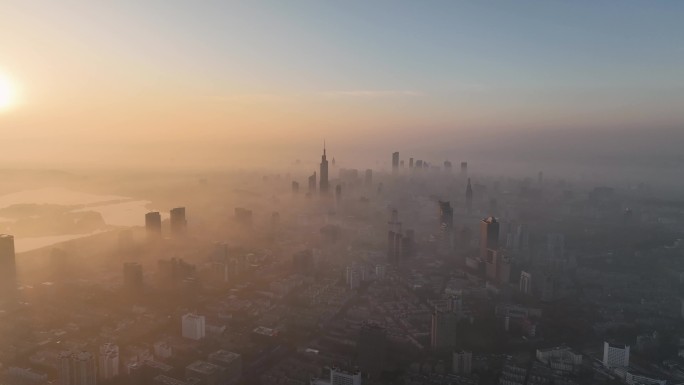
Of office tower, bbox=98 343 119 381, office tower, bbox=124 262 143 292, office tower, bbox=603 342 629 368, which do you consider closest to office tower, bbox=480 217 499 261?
office tower, bbox=603 342 629 368

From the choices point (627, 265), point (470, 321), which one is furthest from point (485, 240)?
point (470, 321)

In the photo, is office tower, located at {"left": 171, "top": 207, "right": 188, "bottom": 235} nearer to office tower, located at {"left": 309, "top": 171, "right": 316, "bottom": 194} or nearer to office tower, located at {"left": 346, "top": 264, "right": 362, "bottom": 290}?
office tower, located at {"left": 346, "top": 264, "right": 362, "bottom": 290}

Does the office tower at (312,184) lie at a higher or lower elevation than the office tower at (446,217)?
higher

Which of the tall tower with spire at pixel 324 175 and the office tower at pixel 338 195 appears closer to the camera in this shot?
the office tower at pixel 338 195

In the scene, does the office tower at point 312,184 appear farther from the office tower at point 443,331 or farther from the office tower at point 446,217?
the office tower at point 443,331

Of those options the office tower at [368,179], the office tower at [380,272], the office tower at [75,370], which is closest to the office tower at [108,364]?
the office tower at [75,370]

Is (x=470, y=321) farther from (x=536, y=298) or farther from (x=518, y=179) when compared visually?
(x=518, y=179)

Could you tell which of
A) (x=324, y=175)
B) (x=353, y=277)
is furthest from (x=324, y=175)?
(x=353, y=277)
